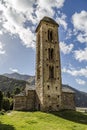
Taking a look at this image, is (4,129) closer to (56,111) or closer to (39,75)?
(56,111)

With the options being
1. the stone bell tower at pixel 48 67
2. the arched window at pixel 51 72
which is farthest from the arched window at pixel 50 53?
the arched window at pixel 51 72

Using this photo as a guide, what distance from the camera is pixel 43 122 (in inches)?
1570

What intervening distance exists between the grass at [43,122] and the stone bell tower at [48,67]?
6.25 metres

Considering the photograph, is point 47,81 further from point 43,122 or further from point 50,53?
point 43,122

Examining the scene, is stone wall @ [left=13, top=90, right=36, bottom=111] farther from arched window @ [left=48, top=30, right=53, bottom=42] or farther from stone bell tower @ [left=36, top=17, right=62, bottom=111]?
arched window @ [left=48, top=30, right=53, bottom=42]

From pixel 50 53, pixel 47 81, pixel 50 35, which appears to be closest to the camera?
pixel 47 81

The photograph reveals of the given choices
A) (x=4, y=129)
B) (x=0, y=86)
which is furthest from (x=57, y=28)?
(x=0, y=86)

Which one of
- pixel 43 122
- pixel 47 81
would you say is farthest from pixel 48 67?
pixel 43 122

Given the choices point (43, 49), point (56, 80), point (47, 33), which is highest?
point (47, 33)

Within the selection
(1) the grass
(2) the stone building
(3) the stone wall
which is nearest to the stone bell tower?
(2) the stone building

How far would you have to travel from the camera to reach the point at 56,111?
55.3 meters

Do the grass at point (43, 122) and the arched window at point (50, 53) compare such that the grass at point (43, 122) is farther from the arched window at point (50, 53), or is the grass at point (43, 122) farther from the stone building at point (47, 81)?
the arched window at point (50, 53)

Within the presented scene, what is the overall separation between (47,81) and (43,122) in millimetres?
19517

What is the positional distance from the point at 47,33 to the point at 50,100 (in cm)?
2107
